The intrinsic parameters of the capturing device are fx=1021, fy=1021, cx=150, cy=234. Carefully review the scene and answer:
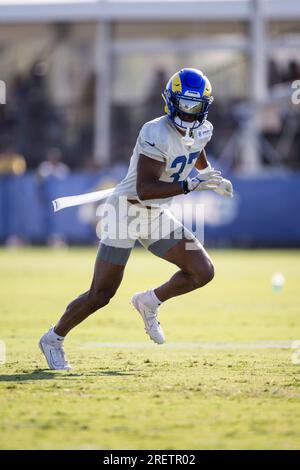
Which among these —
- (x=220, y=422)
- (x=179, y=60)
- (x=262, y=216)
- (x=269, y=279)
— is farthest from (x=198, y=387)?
(x=179, y=60)

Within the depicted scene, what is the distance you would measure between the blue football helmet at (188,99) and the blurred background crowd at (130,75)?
20.0 metres

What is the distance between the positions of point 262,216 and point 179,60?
9830 millimetres

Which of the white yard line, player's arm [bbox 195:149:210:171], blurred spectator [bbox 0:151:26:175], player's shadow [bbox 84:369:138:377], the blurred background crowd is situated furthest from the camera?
the blurred background crowd

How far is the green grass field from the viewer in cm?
543

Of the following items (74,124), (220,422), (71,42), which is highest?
(71,42)

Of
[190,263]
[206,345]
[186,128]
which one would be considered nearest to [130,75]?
[206,345]

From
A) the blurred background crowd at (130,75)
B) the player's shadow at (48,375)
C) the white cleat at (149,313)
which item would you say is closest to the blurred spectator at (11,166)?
the blurred background crowd at (130,75)

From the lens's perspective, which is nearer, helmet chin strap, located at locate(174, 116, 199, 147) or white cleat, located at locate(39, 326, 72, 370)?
white cleat, located at locate(39, 326, 72, 370)

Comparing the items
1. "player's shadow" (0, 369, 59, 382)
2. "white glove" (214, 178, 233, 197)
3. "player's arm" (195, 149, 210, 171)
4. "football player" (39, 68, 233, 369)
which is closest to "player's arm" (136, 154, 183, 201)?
"football player" (39, 68, 233, 369)

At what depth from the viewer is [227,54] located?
31.4 metres

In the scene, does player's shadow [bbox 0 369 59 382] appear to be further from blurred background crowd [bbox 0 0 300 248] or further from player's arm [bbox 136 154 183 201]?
blurred background crowd [bbox 0 0 300 248]

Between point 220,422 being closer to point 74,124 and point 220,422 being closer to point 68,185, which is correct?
point 68,185

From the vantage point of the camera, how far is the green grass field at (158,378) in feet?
17.8

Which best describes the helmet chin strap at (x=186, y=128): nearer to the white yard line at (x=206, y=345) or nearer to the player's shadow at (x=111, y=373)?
the player's shadow at (x=111, y=373)
